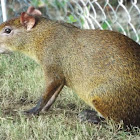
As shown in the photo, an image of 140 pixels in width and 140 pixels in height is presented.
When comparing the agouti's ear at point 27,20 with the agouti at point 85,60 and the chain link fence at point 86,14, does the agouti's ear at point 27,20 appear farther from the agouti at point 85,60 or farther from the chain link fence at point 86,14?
the chain link fence at point 86,14

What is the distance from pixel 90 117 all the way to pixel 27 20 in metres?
1.12

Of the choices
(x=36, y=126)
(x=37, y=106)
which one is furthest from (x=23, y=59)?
(x=36, y=126)

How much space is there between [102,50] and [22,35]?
876 mm

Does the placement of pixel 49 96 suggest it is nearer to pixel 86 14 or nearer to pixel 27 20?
pixel 27 20

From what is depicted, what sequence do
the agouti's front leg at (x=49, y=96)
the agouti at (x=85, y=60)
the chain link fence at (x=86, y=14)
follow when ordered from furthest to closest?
the chain link fence at (x=86, y=14) → the agouti's front leg at (x=49, y=96) → the agouti at (x=85, y=60)

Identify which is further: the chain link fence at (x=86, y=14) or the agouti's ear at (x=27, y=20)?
the chain link fence at (x=86, y=14)

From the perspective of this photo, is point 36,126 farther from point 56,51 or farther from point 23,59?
point 23,59

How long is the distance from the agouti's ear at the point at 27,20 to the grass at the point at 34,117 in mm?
844

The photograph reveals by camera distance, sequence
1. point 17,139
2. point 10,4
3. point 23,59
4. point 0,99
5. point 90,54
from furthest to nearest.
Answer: point 10,4, point 23,59, point 0,99, point 90,54, point 17,139

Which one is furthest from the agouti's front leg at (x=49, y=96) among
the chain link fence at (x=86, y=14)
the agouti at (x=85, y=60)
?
the chain link fence at (x=86, y=14)

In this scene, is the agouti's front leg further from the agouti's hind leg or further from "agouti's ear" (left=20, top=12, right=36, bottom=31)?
"agouti's ear" (left=20, top=12, right=36, bottom=31)

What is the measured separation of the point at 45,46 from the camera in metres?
4.95

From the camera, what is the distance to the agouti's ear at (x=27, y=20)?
5016 millimetres

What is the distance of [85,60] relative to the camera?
475 centimetres
